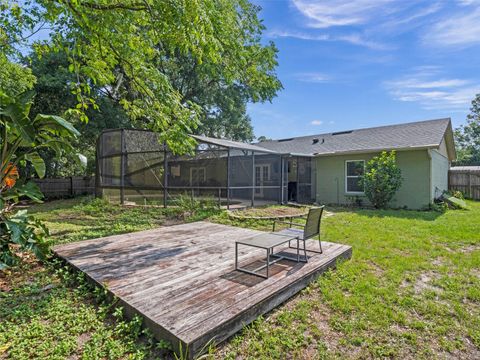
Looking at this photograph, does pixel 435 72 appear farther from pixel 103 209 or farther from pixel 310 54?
pixel 103 209

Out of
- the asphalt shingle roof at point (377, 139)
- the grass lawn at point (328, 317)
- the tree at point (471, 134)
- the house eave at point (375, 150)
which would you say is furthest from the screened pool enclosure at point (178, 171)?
the tree at point (471, 134)

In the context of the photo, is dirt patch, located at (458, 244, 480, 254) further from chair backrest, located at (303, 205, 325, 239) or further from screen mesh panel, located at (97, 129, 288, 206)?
screen mesh panel, located at (97, 129, 288, 206)

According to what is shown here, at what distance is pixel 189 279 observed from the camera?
3.26 meters

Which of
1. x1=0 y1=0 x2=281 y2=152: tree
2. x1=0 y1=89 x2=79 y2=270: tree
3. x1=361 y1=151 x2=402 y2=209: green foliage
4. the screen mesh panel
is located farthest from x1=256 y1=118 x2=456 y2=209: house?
x1=0 y1=89 x2=79 y2=270: tree

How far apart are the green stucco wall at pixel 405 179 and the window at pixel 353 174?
180 millimetres

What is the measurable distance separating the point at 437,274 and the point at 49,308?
17.8 feet

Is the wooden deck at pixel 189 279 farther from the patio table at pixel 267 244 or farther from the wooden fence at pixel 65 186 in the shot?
the wooden fence at pixel 65 186

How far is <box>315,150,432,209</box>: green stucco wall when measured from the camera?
1076 cm

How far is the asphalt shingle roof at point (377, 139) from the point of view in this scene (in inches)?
442

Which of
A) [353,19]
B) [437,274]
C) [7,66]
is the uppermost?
[353,19]

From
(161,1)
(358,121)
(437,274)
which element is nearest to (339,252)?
(437,274)

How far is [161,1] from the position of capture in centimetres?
442

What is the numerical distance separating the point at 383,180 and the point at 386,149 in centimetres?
177

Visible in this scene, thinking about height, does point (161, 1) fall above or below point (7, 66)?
below
